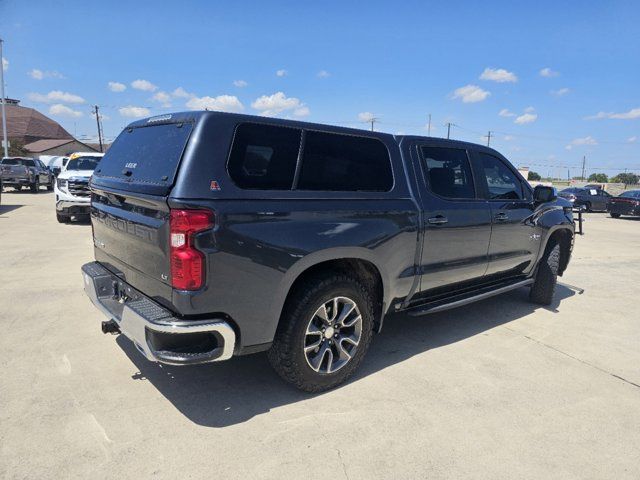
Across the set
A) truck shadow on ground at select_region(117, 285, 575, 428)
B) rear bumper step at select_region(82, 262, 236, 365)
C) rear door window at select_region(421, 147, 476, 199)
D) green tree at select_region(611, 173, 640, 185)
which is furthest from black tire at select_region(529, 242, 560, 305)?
green tree at select_region(611, 173, 640, 185)

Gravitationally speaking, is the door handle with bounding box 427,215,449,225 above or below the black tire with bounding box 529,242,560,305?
above

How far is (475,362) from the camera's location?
13.0 feet

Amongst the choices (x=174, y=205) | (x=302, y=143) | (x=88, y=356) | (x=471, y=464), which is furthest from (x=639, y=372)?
(x=88, y=356)

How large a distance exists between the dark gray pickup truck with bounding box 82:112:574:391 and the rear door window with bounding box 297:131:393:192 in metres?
0.01

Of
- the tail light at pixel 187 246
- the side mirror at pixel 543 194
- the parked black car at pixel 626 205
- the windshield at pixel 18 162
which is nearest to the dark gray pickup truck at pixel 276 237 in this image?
the tail light at pixel 187 246

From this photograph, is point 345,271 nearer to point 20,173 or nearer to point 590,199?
point 20,173

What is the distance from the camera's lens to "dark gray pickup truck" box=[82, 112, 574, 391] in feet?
8.57

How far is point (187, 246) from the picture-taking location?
254cm

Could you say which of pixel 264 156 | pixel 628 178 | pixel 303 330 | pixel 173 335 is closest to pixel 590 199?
pixel 303 330

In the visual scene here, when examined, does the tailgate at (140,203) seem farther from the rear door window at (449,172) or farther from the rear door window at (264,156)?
the rear door window at (449,172)

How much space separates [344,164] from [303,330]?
1.26m

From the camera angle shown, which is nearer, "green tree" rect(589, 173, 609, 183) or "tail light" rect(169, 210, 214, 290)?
"tail light" rect(169, 210, 214, 290)

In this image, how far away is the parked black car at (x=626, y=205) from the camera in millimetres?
21516

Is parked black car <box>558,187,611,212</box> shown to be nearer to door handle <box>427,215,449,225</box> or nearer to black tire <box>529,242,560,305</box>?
black tire <box>529,242,560,305</box>
